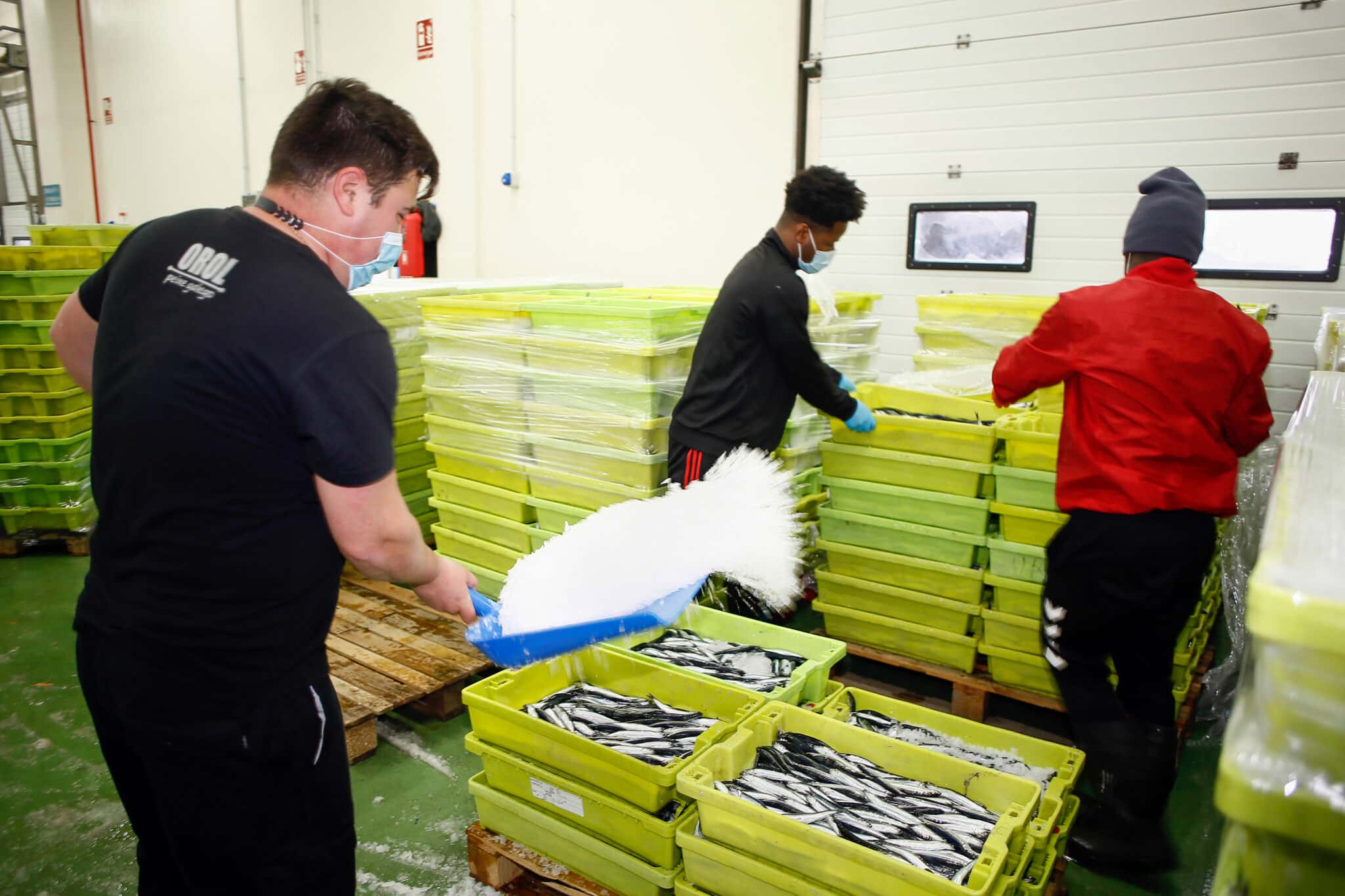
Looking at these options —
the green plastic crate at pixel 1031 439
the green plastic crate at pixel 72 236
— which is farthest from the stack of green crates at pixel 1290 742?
the green plastic crate at pixel 72 236

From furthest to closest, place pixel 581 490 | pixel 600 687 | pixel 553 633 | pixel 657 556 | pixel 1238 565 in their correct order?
pixel 581 490, pixel 1238 565, pixel 600 687, pixel 657 556, pixel 553 633

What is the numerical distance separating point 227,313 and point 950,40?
4872 millimetres

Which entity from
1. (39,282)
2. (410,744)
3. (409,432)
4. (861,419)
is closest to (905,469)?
(861,419)

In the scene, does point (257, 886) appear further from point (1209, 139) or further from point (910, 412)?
point (1209, 139)

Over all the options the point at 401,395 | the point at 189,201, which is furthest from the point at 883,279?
the point at 189,201

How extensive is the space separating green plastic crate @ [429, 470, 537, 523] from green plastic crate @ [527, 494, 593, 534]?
0.18ft

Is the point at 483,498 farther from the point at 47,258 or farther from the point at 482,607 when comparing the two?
the point at 47,258

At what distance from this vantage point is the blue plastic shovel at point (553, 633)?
1.81 metres

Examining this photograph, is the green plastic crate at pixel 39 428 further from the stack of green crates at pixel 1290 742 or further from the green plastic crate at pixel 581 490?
the stack of green crates at pixel 1290 742

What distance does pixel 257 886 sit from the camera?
1.66 meters

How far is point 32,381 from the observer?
5.22m

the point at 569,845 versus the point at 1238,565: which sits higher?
the point at 1238,565

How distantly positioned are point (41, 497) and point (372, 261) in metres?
4.94

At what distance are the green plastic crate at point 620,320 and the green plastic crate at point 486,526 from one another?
0.99 metres
